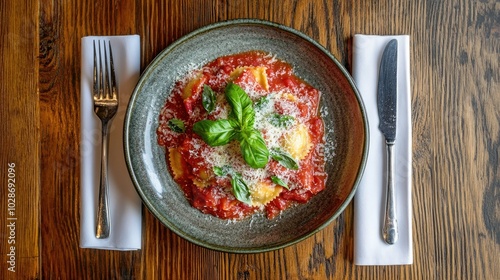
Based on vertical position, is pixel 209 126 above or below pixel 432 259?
above

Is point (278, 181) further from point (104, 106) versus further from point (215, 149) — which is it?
point (104, 106)

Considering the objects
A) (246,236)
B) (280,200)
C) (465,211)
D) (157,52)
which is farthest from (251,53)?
(465,211)

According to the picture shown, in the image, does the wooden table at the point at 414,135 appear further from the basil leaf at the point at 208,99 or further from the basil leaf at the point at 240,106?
the basil leaf at the point at 240,106

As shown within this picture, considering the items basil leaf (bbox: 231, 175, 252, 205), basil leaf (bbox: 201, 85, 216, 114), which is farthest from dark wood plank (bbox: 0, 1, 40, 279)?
basil leaf (bbox: 231, 175, 252, 205)

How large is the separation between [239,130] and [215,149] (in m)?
0.20

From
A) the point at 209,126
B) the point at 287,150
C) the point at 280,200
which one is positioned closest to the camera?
the point at 209,126

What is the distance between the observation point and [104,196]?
2.65 metres

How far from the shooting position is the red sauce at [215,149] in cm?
251

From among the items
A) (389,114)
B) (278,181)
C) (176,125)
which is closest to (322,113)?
(389,114)

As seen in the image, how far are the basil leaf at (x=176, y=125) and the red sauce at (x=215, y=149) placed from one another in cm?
2

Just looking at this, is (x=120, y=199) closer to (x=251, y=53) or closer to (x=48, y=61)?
(x=48, y=61)

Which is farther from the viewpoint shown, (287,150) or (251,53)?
(251,53)

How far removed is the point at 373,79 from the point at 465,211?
1.00 m

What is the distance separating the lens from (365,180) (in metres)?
2.66
